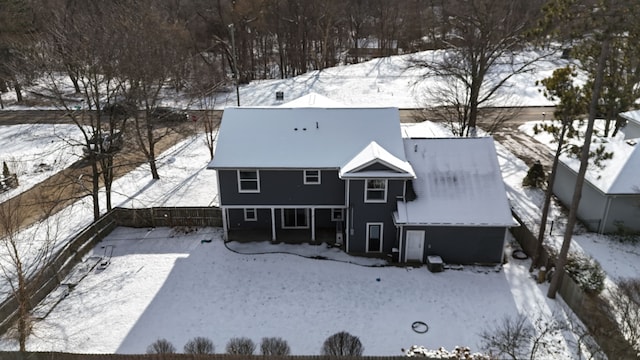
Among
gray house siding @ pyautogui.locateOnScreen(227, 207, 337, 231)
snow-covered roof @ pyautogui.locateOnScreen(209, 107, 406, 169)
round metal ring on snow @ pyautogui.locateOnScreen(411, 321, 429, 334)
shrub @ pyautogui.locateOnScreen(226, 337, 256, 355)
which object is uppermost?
snow-covered roof @ pyautogui.locateOnScreen(209, 107, 406, 169)

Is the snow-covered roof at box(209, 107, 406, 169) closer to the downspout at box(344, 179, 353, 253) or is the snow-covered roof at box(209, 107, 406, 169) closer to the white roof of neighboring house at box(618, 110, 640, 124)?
the downspout at box(344, 179, 353, 253)

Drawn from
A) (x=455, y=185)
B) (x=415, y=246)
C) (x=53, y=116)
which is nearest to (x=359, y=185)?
(x=415, y=246)

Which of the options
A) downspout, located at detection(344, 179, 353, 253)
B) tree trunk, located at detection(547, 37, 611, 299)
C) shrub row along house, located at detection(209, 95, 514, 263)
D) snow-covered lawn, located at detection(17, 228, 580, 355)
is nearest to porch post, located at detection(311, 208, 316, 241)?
shrub row along house, located at detection(209, 95, 514, 263)

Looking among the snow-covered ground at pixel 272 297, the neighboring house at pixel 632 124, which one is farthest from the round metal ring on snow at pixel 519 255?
the neighboring house at pixel 632 124

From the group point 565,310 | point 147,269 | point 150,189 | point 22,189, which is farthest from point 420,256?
point 22,189

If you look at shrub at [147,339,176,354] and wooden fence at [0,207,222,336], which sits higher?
wooden fence at [0,207,222,336]
